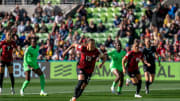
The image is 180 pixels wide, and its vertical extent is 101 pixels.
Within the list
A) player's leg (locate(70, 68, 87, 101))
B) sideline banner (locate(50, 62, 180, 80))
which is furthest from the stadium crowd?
player's leg (locate(70, 68, 87, 101))

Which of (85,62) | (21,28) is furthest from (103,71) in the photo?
(85,62)

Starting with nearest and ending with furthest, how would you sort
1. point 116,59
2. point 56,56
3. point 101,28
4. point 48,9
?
point 116,59, point 56,56, point 101,28, point 48,9

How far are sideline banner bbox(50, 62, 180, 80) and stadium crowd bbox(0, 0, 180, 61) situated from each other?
700 mm

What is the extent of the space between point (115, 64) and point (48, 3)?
63.2 feet

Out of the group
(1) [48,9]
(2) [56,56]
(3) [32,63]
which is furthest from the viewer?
(1) [48,9]

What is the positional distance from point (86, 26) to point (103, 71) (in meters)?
5.60

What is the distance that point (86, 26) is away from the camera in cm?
3825

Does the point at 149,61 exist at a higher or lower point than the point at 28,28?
higher

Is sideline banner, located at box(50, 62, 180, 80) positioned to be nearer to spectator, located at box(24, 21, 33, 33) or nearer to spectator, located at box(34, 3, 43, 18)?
spectator, located at box(24, 21, 33, 33)

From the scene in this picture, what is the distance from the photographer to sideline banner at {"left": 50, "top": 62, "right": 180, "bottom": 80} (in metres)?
32.6

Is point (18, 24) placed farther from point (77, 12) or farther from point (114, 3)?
point (114, 3)

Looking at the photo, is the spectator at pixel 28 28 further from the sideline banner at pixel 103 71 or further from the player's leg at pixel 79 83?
the player's leg at pixel 79 83

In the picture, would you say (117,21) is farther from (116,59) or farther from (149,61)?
(116,59)

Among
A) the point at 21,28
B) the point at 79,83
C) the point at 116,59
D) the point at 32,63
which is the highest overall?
the point at 79,83
